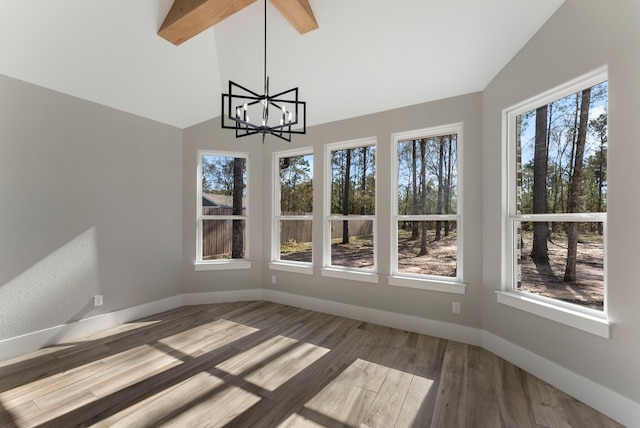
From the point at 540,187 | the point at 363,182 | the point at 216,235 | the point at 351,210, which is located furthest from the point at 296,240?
the point at 540,187

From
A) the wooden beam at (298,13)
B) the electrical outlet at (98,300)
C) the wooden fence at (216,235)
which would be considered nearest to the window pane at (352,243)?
the wooden fence at (216,235)

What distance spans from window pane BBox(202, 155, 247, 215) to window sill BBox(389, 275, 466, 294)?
248 centimetres

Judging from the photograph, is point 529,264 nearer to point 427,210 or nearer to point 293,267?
point 427,210

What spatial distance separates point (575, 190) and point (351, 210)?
2.24m

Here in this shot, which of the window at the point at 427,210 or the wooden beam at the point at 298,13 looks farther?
the window at the point at 427,210

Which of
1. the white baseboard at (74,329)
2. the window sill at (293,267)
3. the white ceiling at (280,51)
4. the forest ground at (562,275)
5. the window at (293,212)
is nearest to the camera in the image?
the forest ground at (562,275)

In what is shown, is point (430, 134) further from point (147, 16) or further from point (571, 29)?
point (147, 16)

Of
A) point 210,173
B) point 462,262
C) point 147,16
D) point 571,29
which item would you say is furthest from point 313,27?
point 462,262

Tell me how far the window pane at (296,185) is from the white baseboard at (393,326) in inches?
50.8

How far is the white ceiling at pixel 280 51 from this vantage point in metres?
2.29

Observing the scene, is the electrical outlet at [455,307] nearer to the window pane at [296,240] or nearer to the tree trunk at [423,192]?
the tree trunk at [423,192]

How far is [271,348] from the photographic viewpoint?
2787 mm

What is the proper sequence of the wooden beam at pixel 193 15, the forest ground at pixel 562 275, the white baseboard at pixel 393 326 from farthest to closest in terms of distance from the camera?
the wooden beam at pixel 193 15 < the forest ground at pixel 562 275 < the white baseboard at pixel 393 326

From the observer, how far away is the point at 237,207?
4.31 meters
